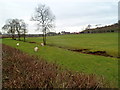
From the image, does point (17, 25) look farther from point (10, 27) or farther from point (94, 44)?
point (94, 44)

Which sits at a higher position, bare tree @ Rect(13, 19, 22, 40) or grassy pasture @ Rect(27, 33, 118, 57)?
bare tree @ Rect(13, 19, 22, 40)

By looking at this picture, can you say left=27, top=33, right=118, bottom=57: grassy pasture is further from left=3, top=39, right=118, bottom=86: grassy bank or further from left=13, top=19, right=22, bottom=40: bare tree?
left=13, top=19, right=22, bottom=40: bare tree

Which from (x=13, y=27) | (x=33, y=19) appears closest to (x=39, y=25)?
(x=33, y=19)

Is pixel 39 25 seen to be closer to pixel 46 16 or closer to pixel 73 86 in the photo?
pixel 46 16

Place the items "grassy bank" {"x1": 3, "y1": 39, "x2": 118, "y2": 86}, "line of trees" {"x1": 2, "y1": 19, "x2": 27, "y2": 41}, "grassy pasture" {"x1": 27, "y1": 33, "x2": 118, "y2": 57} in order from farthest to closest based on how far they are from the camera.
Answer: "line of trees" {"x1": 2, "y1": 19, "x2": 27, "y2": 41} < "grassy pasture" {"x1": 27, "y1": 33, "x2": 118, "y2": 57} < "grassy bank" {"x1": 3, "y1": 39, "x2": 118, "y2": 86}

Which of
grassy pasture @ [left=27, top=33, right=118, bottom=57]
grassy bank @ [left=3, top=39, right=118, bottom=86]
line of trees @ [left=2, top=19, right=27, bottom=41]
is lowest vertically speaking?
grassy bank @ [left=3, top=39, right=118, bottom=86]

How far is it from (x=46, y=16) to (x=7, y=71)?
25852 mm

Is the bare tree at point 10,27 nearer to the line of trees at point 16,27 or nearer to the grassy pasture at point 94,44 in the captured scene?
the line of trees at point 16,27

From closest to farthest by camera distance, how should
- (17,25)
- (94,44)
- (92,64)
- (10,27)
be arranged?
(92,64), (94,44), (17,25), (10,27)

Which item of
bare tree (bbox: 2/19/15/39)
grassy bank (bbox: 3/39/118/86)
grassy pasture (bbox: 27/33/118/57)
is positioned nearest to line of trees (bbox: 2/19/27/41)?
bare tree (bbox: 2/19/15/39)

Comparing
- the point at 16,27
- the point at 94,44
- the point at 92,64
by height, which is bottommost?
the point at 92,64

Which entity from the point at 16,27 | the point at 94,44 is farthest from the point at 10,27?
the point at 94,44

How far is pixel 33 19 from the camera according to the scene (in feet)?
90.2

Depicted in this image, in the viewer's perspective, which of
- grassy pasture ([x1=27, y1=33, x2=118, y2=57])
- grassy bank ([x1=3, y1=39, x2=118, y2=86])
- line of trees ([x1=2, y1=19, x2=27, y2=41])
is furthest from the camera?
line of trees ([x1=2, y1=19, x2=27, y2=41])
